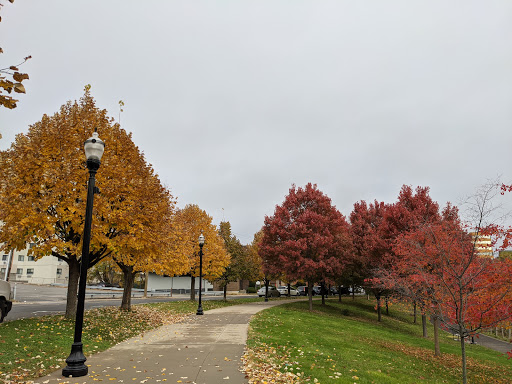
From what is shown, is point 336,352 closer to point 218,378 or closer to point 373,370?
point 373,370

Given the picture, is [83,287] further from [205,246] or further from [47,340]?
[205,246]

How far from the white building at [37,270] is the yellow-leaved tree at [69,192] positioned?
190ft

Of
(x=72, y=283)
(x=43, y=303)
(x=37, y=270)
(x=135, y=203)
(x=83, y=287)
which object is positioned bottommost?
(x=37, y=270)

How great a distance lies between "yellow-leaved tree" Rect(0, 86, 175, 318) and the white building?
57.9 m

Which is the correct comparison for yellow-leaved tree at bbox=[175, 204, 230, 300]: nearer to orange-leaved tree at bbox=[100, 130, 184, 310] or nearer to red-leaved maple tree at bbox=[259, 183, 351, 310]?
red-leaved maple tree at bbox=[259, 183, 351, 310]

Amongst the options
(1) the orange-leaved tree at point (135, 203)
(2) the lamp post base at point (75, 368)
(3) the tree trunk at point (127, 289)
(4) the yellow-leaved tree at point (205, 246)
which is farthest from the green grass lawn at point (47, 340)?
(4) the yellow-leaved tree at point (205, 246)

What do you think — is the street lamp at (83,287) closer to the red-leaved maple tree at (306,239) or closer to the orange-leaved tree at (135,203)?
the orange-leaved tree at (135,203)

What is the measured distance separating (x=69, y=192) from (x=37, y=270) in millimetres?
66934

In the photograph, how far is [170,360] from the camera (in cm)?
838

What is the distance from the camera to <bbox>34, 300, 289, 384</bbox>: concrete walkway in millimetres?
6891

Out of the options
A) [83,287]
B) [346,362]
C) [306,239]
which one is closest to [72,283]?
[83,287]

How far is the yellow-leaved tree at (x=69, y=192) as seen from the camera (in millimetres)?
12047

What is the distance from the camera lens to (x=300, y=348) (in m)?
11.0

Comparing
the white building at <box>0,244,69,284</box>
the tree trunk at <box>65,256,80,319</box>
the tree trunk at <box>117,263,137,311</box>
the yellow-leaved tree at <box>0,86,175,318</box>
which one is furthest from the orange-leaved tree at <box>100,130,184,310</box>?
the white building at <box>0,244,69,284</box>
